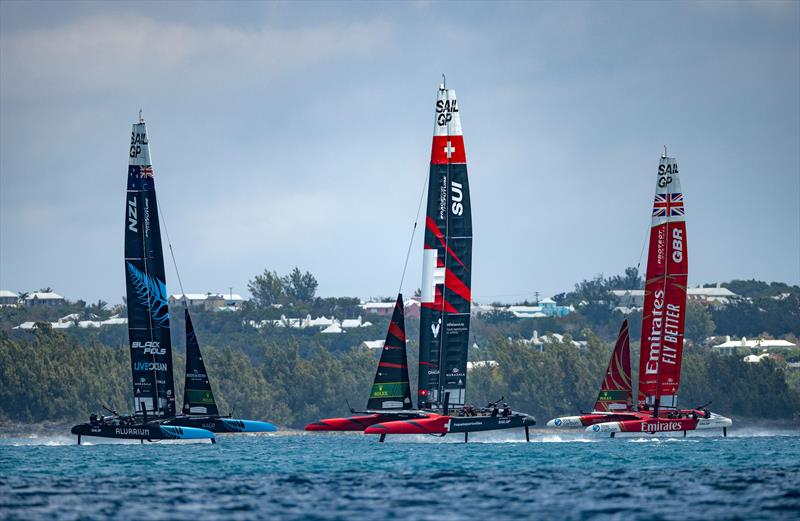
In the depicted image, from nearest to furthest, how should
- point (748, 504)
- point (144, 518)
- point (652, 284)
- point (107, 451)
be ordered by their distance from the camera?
point (144, 518)
point (748, 504)
point (107, 451)
point (652, 284)

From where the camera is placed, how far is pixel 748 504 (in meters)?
51.8

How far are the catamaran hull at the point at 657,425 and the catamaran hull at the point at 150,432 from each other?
21.6m

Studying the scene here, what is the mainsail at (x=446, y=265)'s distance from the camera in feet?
262

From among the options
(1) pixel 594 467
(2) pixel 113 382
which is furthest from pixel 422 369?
(2) pixel 113 382

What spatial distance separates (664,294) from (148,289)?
3042cm

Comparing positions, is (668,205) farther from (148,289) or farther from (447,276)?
(148,289)

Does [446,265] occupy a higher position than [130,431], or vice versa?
[446,265]

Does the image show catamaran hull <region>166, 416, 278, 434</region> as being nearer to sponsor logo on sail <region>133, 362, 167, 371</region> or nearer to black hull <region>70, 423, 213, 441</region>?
black hull <region>70, 423, 213, 441</region>

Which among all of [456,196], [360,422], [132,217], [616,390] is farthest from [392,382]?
[616,390]

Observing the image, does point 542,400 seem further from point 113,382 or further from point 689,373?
point 113,382

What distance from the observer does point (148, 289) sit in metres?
81.1

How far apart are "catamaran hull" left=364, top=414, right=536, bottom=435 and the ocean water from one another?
1.20 metres

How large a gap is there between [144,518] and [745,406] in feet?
363

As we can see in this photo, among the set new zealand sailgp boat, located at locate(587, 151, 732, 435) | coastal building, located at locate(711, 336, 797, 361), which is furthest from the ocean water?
coastal building, located at locate(711, 336, 797, 361)
